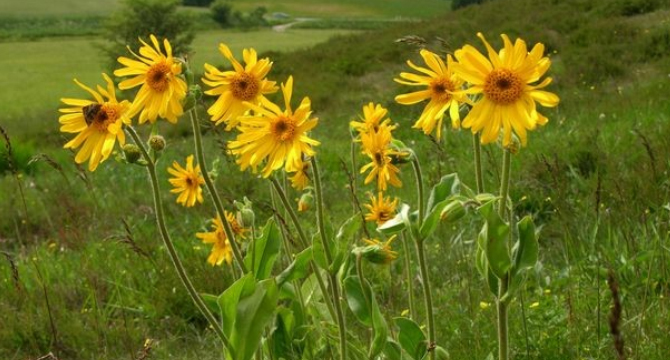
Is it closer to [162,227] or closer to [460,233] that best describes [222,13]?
[460,233]

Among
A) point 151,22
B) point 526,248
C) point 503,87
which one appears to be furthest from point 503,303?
point 151,22

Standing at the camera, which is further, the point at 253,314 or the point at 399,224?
the point at 399,224

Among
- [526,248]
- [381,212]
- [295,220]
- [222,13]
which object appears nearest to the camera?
[526,248]

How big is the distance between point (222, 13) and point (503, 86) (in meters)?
49.0

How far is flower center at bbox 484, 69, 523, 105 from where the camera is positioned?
143cm

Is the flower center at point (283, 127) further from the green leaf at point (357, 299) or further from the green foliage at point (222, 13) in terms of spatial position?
the green foliage at point (222, 13)

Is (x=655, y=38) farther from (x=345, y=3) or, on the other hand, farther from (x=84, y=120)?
(x=345, y=3)

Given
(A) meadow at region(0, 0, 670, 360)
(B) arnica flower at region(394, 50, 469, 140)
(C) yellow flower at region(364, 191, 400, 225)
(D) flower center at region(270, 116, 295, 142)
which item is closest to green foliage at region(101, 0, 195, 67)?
(A) meadow at region(0, 0, 670, 360)

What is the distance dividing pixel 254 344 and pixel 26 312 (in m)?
2.32

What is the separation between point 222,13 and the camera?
48656mm

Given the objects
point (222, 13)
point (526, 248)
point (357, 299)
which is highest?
point (526, 248)

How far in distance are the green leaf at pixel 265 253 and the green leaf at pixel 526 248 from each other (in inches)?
21.4

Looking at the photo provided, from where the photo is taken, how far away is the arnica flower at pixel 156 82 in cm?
163

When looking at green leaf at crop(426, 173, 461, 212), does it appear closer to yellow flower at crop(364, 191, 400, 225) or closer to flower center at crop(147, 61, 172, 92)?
yellow flower at crop(364, 191, 400, 225)
